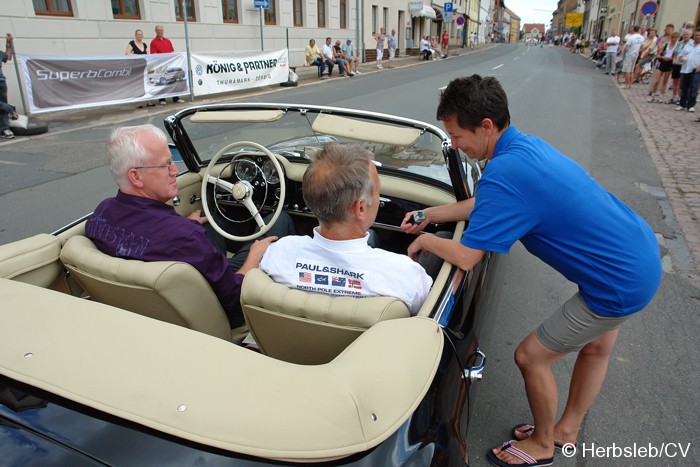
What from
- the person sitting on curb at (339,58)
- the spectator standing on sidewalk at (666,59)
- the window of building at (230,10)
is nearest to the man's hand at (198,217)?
the spectator standing on sidewalk at (666,59)

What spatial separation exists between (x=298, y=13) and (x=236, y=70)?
1010cm

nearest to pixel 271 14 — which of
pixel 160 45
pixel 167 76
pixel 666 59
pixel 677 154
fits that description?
pixel 160 45

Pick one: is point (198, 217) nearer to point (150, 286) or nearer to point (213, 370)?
point (150, 286)

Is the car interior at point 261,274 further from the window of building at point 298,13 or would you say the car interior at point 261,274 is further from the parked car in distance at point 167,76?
the window of building at point 298,13

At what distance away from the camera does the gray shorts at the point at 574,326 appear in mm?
1945

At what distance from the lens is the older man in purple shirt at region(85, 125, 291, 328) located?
2029mm

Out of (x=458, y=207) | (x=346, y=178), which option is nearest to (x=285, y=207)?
(x=458, y=207)

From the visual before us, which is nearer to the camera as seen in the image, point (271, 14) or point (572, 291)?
point (572, 291)

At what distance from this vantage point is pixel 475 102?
6.27ft

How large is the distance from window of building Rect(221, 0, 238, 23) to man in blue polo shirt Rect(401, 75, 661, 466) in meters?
18.8

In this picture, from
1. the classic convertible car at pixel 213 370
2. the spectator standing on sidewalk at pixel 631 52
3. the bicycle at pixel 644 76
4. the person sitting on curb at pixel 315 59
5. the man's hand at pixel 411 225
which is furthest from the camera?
the person sitting on curb at pixel 315 59

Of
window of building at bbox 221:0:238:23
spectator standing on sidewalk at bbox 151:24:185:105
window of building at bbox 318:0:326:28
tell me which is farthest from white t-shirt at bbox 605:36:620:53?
spectator standing on sidewalk at bbox 151:24:185:105

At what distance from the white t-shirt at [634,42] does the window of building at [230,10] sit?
1442 cm

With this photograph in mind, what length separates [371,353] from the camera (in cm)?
132
